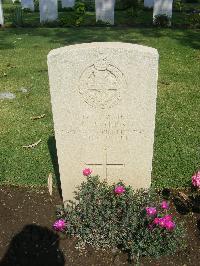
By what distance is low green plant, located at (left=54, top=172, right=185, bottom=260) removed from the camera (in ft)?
12.3

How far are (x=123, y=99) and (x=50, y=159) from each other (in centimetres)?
222

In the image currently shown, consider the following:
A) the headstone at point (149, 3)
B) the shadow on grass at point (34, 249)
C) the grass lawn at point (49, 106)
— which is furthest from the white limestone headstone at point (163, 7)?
the shadow on grass at point (34, 249)

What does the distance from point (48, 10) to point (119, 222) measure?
38.6 feet

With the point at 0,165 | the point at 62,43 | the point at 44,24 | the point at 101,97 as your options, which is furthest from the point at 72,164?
the point at 44,24

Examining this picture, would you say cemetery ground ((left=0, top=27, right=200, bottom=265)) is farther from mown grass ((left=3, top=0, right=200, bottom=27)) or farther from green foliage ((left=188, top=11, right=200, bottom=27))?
mown grass ((left=3, top=0, right=200, bottom=27))

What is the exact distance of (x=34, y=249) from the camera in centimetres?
397

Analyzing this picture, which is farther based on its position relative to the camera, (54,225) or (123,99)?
(54,225)

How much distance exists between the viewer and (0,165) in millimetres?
5480

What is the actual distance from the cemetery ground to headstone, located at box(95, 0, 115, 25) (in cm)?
269

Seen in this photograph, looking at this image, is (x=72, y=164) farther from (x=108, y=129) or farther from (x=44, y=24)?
(x=44, y=24)

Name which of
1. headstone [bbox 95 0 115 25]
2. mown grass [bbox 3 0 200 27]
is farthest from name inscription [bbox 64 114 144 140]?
mown grass [bbox 3 0 200 27]

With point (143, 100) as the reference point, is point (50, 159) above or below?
below

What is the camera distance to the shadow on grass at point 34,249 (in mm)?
3842

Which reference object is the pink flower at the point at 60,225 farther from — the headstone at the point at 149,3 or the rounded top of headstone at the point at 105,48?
the headstone at the point at 149,3
